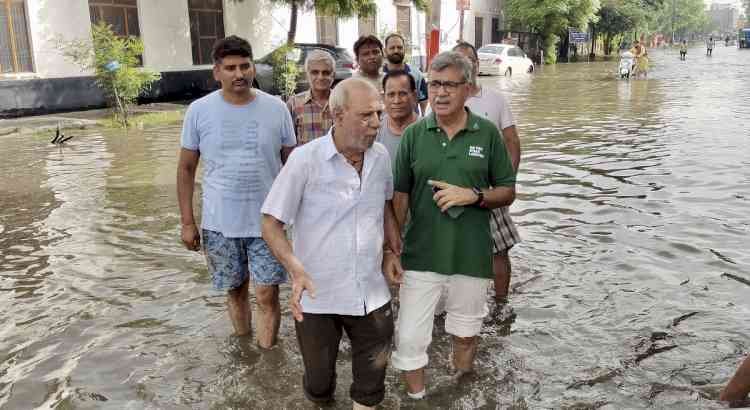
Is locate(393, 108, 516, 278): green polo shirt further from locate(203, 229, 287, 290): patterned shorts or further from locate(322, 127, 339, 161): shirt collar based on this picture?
locate(203, 229, 287, 290): patterned shorts

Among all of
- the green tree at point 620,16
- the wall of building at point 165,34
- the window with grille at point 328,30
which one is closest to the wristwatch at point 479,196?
the wall of building at point 165,34

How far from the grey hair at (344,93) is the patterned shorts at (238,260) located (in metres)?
1.26

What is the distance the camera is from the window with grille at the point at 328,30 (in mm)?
25172

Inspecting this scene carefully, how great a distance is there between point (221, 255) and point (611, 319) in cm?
266

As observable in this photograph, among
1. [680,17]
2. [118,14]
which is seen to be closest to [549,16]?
[118,14]

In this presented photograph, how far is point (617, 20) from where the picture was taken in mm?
51562

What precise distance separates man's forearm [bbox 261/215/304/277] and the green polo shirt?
778 millimetres

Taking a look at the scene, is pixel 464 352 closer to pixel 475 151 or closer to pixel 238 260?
pixel 475 151

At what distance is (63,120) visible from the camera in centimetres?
1439

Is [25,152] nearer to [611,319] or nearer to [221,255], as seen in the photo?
[221,255]

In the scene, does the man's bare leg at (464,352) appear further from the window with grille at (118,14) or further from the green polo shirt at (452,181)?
the window with grille at (118,14)

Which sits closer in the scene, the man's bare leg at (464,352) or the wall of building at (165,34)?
the man's bare leg at (464,352)

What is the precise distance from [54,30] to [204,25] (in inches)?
200

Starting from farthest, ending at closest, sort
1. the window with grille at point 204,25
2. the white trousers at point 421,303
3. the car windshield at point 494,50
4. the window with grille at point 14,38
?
the car windshield at point 494,50, the window with grille at point 204,25, the window with grille at point 14,38, the white trousers at point 421,303
